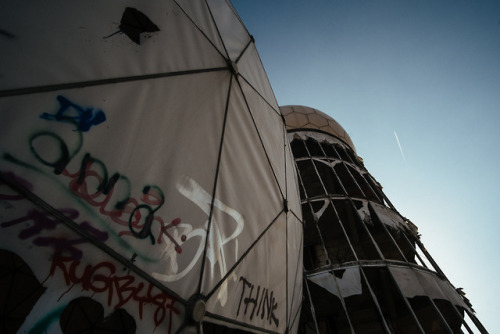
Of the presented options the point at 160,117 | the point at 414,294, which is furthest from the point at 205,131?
the point at 414,294

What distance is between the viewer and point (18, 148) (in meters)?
1.43

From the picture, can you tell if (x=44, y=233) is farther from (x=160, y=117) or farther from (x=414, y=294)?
(x=414, y=294)

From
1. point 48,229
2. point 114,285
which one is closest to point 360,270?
point 114,285

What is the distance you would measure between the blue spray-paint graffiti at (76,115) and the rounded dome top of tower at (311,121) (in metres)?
12.1

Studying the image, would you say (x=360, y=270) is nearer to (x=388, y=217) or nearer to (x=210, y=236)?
(x=388, y=217)

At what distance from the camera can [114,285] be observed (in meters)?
1.68

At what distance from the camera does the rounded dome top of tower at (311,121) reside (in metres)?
13.8

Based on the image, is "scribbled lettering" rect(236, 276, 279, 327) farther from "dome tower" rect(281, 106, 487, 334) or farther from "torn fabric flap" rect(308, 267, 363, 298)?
"torn fabric flap" rect(308, 267, 363, 298)

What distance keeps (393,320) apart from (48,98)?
1064 centimetres

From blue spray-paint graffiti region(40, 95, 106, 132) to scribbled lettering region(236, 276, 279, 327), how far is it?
2299 millimetres

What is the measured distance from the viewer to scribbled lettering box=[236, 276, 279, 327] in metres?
2.89

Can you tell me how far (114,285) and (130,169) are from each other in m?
0.87

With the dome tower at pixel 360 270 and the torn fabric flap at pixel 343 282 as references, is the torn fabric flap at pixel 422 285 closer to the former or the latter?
the dome tower at pixel 360 270

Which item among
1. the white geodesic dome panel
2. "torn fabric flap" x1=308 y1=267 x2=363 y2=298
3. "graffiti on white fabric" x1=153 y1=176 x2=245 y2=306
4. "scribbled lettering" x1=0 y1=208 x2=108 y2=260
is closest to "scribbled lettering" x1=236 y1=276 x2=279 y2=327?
the white geodesic dome panel
